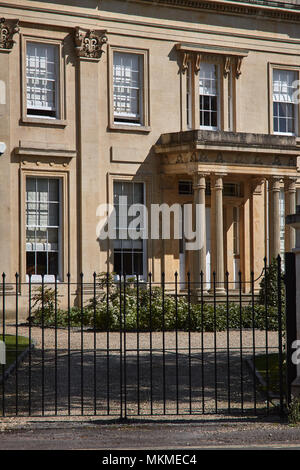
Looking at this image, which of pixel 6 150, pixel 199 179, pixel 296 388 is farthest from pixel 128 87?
pixel 296 388

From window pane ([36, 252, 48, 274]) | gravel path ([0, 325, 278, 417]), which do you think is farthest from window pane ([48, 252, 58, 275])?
gravel path ([0, 325, 278, 417])

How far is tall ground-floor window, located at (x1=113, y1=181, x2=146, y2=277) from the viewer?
2458 cm

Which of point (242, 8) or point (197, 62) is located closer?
point (197, 62)

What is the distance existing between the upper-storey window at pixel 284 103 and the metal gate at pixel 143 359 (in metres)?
5.58

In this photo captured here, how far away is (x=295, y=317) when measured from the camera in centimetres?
1078

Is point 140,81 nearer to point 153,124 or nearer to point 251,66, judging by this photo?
point 153,124

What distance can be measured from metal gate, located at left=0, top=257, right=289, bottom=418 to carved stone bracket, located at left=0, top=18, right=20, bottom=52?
21.1 ft

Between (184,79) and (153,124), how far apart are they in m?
1.76

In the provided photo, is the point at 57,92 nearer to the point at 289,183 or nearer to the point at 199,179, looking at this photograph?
the point at 199,179

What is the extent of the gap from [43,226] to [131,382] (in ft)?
35.4

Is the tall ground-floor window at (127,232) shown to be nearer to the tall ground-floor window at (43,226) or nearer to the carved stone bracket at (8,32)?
the tall ground-floor window at (43,226)

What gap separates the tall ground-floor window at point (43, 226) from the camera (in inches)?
923

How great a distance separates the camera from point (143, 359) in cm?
1560
